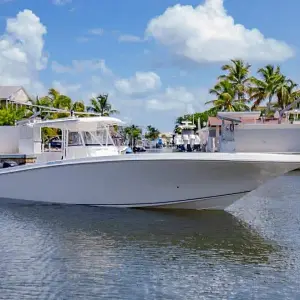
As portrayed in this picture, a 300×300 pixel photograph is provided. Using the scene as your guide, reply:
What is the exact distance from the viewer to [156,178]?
1234 cm

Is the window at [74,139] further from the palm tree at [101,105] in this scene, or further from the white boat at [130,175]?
the palm tree at [101,105]

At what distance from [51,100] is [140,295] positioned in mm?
44784

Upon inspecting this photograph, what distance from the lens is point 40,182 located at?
13711 millimetres

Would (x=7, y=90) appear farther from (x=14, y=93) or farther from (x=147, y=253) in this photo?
(x=147, y=253)

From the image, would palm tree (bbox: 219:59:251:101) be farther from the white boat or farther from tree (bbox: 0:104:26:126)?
the white boat

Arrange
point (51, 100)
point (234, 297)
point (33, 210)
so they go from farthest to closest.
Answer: point (51, 100) → point (33, 210) → point (234, 297)

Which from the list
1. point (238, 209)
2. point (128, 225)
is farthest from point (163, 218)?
point (238, 209)

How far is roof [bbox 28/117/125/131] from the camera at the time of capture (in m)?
13.9

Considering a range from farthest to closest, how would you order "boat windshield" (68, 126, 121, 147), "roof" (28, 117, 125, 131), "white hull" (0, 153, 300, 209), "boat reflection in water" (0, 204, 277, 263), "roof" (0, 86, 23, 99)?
"roof" (0, 86, 23, 99) → "boat windshield" (68, 126, 121, 147) → "roof" (28, 117, 125, 131) → "white hull" (0, 153, 300, 209) → "boat reflection in water" (0, 204, 277, 263)

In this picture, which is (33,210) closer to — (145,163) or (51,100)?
(145,163)

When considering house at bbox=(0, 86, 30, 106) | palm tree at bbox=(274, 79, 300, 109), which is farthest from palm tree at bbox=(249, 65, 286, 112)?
house at bbox=(0, 86, 30, 106)

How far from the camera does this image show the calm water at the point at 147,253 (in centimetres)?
691

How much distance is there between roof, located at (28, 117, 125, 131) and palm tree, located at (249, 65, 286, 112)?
35063 mm

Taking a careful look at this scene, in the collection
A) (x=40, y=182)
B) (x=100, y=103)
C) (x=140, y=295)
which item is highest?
(x=100, y=103)
